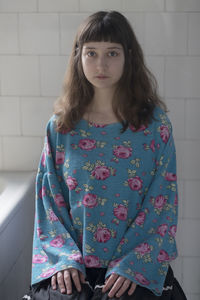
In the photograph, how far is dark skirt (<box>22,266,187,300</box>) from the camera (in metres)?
1.11

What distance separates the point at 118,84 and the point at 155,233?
1.34 ft

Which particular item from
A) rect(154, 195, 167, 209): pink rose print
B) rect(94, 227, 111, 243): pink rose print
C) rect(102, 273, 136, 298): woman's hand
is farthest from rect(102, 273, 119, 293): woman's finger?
rect(154, 195, 167, 209): pink rose print

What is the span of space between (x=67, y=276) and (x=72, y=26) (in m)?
0.82

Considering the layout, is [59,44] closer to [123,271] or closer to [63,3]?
[63,3]

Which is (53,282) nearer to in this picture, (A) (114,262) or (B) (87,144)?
(A) (114,262)

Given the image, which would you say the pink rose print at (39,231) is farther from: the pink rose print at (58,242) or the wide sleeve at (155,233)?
the wide sleeve at (155,233)

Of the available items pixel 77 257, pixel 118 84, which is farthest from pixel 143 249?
pixel 118 84

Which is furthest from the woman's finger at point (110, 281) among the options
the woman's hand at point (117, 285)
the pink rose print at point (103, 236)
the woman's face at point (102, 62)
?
the woman's face at point (102, 62)

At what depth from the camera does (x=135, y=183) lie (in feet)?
4.00

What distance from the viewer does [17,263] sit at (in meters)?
1.48

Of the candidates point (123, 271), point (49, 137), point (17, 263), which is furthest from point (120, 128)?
point (17, 263)

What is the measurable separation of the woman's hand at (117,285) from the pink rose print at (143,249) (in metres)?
0.08

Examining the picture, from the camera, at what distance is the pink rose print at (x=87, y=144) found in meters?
1.24

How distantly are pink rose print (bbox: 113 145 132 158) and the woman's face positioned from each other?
0.17 meters
